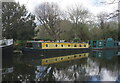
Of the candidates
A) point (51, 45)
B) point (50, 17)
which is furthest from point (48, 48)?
point (50, 17)

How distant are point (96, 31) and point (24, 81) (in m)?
25.0

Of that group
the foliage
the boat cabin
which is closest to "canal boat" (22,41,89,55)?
the boat cabin

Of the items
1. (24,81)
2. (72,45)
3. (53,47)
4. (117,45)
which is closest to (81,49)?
(72,45)

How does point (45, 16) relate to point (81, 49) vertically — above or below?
above

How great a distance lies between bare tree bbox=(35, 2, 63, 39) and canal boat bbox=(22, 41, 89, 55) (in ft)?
24.8

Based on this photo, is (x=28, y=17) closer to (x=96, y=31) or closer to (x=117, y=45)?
(x=96, y=31)

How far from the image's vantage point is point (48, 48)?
19.3 metres

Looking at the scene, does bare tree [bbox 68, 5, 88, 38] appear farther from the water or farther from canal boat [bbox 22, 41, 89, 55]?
the water

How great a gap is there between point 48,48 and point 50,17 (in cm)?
1038

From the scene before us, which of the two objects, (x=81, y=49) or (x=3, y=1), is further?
(x=81, y=49)

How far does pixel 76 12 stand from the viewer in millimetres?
28109

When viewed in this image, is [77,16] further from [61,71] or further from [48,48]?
[61,71]

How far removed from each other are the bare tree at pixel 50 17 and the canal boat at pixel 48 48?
7.54m

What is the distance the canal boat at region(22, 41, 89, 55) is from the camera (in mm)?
18453
